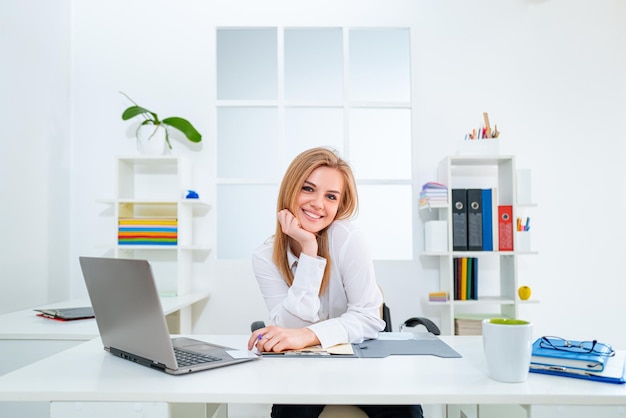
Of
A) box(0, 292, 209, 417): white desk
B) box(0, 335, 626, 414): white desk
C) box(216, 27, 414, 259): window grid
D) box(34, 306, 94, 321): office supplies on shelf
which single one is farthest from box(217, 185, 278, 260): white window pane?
box(0, 335, 626, 414): white desk

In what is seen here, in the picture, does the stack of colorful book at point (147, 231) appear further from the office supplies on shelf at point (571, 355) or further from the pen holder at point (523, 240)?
the office supplies on shelf at point (571, 355)

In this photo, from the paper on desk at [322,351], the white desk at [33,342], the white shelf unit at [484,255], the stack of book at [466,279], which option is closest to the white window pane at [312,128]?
the white shelf unit at [484,255]

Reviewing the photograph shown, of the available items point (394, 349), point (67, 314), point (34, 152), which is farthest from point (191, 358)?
point (34, 152)

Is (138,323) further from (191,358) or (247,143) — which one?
(247,143)

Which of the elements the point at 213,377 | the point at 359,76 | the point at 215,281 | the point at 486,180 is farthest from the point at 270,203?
the point at 213,377

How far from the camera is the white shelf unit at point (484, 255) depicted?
10.7 feet

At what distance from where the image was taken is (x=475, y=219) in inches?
130

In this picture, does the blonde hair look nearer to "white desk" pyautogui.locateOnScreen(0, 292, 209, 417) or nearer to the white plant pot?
"white desk" pyautogui.locateOnScreen(0, 292, 209, 417)

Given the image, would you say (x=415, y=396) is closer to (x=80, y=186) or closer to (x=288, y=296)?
(x=288, y=296)

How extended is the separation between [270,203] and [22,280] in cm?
157

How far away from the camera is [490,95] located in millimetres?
3652

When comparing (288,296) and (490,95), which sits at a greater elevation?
(490,95)

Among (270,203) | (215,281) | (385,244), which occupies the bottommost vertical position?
(215,281)

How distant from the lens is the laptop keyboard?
1273 mm
